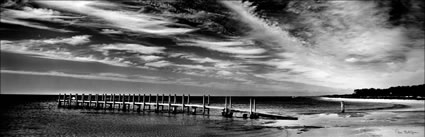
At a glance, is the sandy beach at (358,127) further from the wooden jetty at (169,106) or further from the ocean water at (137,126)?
the wooden jetty at (169,106)

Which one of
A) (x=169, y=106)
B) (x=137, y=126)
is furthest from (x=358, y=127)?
(x=169, y=106)

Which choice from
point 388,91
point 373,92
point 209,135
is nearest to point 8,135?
point 209,135

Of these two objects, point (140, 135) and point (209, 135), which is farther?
point (140, 135)

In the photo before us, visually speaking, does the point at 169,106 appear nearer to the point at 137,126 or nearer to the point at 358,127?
the point at 137,126

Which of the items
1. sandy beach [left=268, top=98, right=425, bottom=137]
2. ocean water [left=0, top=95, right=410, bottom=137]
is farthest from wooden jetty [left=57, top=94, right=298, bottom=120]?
sandy beach [left=268, top=98, right=425, bottom=137]

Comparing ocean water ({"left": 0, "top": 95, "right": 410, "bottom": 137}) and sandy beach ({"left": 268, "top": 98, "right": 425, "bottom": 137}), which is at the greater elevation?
sandy beach ({"left": 268, "top": 98, "right": 425, "bottom": 137})

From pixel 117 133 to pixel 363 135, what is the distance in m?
17.5

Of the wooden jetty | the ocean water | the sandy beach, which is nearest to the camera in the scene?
the sandy beach

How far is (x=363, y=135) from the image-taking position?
18.2 m

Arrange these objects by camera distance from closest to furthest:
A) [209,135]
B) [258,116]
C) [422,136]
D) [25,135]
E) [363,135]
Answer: [422,136]
[363,135]
[209,135]
[25,135]
[258,116]

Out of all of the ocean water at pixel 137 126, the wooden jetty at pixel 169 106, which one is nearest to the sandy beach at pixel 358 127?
the ocean water at pixel 137 126

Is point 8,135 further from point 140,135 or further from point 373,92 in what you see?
point 373,92

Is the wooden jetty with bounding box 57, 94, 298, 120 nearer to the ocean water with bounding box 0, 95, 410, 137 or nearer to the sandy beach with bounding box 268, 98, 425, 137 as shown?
the ocean water with bounding box 0, 95, 410, 137

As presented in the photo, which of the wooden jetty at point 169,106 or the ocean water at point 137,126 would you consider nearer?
the ocean water at point 137,126
